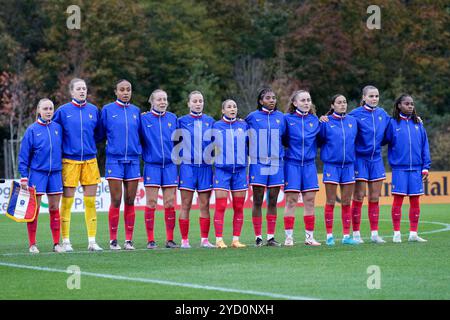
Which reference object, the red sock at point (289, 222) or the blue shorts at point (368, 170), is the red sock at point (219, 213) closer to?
the red sock at point (289, 222)

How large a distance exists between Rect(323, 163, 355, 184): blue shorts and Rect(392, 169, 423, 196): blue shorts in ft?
2.38

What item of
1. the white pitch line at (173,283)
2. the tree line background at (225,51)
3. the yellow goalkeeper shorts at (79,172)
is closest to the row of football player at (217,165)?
the yellow goalkeeper shorts at (79,172)

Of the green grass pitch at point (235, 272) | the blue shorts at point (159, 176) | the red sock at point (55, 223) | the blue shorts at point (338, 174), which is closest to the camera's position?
the green grass pitch at point (235, 272)

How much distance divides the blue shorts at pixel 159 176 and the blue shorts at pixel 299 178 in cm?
159

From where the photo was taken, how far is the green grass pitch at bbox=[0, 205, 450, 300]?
33.7 ft

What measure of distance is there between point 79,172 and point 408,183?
15.5ft

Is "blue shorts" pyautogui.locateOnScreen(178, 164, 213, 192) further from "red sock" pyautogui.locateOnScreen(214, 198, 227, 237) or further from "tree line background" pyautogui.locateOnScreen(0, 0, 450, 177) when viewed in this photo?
"tree line background" pyautogui.locateOnScreen(0, 0, 450, 177)

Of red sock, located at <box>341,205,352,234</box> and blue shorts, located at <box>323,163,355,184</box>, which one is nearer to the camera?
blue shorts, located at <box>323,163,355,184</box>

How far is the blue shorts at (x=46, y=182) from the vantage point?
14.3 meters

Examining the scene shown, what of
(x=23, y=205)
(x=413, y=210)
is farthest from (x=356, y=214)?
(x=23, y=205)

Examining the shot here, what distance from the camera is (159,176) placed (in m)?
14.8

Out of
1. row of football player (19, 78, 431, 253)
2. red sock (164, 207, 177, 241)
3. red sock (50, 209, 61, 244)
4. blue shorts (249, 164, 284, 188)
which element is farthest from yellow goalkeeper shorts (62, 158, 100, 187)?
blue shorts (249, 164, 284, 188)

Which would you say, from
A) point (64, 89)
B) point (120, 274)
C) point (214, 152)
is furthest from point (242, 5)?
point (120, 274)

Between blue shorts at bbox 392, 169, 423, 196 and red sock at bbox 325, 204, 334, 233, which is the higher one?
blue shorts at bbox 392, 169, 423, 196
